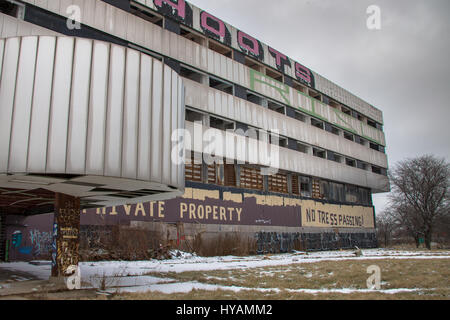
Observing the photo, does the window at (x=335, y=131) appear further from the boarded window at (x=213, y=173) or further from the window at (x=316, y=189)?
the boarded window at (x=213, y=173)

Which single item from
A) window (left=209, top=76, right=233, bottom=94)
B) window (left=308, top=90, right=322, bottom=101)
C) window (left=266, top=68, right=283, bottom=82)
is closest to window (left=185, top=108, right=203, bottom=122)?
window (left=209, top=76, right=233, bottom=94)

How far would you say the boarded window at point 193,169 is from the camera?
925 inches

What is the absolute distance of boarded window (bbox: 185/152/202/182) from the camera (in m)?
23.5

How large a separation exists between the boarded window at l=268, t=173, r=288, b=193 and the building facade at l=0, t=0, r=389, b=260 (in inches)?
3.5

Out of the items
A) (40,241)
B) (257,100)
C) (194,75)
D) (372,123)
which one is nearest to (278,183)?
(257,100)

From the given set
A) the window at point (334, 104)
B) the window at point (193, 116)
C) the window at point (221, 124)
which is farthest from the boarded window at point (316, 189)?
the window at point (193, 116)

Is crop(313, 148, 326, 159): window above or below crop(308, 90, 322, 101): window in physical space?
below

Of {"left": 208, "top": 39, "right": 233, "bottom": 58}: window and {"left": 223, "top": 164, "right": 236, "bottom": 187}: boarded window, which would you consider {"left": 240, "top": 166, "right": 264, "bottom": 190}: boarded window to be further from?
{"left": 208, "top": 39, "right": 233, "bottom": 58}: window

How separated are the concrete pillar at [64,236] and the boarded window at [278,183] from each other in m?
22.0

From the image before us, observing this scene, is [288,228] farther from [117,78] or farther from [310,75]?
[117,78]

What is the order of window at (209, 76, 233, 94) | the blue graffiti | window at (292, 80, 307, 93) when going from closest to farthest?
the blue graffiti
window at (209, 76, 233, 94)
window at (292, 80, 307, 93)

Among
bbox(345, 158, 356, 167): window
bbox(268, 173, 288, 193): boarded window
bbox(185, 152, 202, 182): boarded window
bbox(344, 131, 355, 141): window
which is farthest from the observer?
bbox(344, 131, 355, 141): window

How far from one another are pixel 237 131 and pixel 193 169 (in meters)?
5.26
